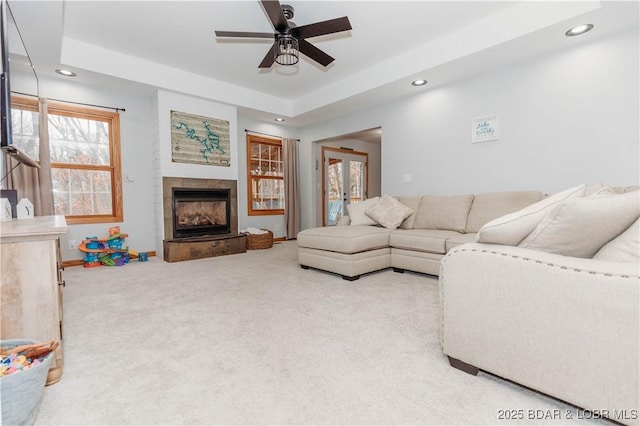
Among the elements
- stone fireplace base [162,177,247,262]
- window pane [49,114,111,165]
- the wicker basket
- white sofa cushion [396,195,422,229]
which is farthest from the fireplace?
white sofa cushion [396,195,422,229]

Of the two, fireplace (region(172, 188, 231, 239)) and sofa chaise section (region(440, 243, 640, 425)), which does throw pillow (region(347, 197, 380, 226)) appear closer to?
fireplace (region(172, 188, 231, 239))

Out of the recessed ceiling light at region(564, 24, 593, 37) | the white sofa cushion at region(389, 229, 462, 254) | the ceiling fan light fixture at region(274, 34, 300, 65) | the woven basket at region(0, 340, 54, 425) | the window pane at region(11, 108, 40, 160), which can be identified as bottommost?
the woven basket at region(0, 340, 54, 425)

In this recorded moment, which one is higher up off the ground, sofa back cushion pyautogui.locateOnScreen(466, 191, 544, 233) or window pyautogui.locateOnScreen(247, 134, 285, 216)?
window pyautogui.locateOnScreen(247, 134, 285, 216)

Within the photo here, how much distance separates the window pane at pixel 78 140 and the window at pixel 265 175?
2284mm

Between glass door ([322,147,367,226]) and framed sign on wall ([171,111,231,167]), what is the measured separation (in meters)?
2.40

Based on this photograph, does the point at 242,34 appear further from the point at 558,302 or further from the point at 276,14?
the point at 558,302

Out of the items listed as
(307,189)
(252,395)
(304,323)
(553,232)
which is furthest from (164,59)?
(553,232)

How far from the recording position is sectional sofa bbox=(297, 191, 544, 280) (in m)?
3.17

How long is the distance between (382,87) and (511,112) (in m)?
1.63

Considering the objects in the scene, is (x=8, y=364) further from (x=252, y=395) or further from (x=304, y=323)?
(x=304, y=323)

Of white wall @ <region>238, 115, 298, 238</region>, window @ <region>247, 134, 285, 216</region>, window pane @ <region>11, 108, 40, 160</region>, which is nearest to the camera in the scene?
window pane @ <region>11, 108, 40, 160</region>

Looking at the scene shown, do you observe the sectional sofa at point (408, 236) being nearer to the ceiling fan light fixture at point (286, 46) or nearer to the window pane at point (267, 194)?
the ceiling fan light fixture at point (286, 46)

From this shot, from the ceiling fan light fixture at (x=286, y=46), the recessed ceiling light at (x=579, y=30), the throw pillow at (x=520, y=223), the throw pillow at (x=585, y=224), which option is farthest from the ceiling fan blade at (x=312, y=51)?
the throw pillow at (x=585, y=224)

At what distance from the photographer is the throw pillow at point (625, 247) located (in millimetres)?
1087
